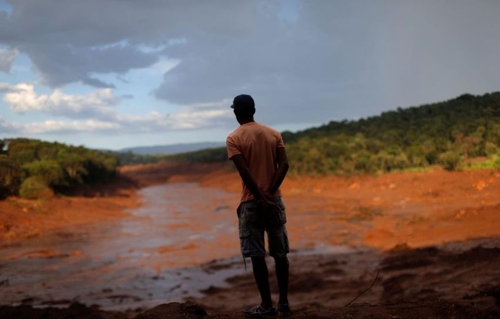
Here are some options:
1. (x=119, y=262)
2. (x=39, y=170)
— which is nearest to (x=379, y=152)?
(x=39, y=170)

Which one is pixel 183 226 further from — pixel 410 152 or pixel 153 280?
pixel 410 152

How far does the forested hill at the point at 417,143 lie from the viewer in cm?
2516

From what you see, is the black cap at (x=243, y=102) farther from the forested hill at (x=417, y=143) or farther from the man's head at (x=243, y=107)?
the forested hill at (x=417, y=143)

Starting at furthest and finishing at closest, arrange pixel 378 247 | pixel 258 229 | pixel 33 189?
Result: pixel 33 189 < pixel 378 247 < pixel 258 229

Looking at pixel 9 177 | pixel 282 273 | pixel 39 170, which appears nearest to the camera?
pixel 282 273

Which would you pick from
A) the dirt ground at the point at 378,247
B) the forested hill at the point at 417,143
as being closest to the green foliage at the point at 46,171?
the dirt ground at the point at 378,247

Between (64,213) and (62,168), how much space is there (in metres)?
5.87

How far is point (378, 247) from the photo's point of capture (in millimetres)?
12453

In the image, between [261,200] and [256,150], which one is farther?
[256,150]

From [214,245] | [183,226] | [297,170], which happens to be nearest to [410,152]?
[297,170]

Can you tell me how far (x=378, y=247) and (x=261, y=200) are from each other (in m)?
9.14

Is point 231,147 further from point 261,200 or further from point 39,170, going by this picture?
point 39,170

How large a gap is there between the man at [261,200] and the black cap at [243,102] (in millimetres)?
173

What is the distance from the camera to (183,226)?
65.8 ft
